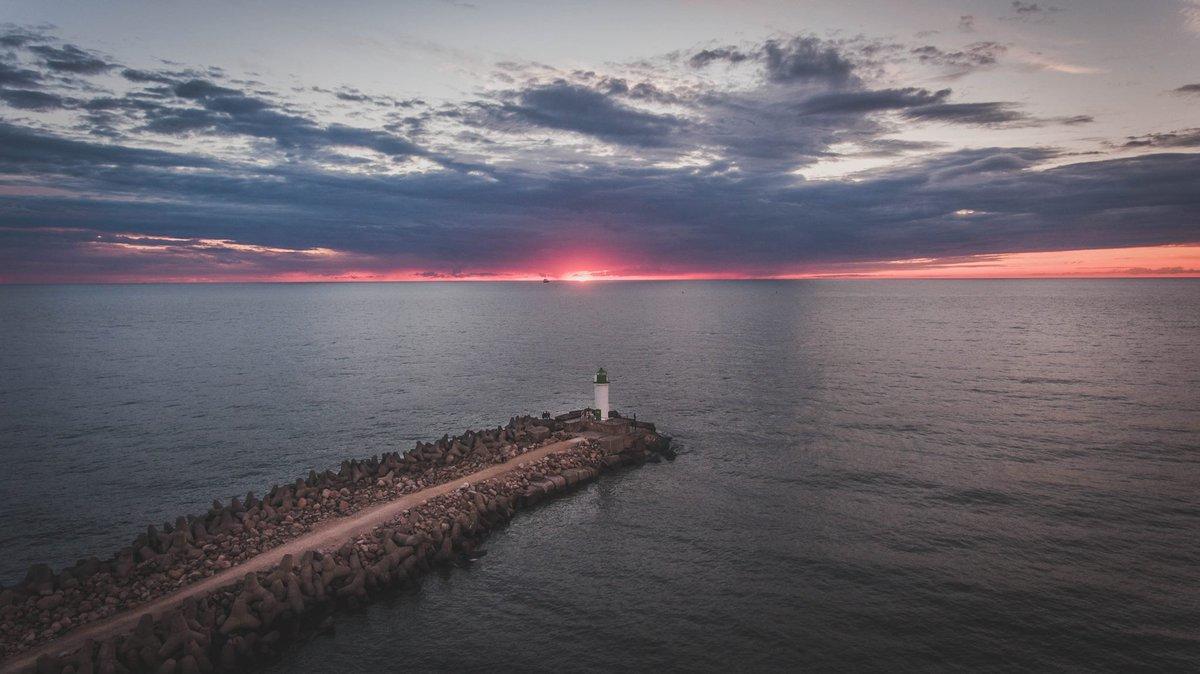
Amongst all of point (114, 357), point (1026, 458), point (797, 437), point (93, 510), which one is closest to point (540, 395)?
point (797, 437)

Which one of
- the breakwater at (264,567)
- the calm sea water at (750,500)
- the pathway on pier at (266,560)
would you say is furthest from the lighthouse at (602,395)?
the pathway on pier at (266,560)

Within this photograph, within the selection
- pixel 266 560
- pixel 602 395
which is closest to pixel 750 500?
pixel 602 395

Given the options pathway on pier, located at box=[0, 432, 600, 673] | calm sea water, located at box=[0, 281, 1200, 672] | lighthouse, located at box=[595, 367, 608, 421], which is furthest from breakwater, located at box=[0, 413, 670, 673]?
lighthouse, located at box=[595, 367, 608, 421]

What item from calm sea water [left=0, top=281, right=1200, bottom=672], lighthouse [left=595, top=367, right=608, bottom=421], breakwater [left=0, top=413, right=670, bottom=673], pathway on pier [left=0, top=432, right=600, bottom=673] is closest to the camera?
pathway on pier [left=0, top=432, right=600, bottom=673]

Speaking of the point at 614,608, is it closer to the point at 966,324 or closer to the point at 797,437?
the point at 797,437

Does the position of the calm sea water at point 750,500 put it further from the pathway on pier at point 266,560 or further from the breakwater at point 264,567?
the pathway on pier at point 266,560

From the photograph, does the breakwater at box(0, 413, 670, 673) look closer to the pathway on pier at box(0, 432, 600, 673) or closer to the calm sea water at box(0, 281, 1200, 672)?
the pathway on pier at box(0, 432, 600, 673)
